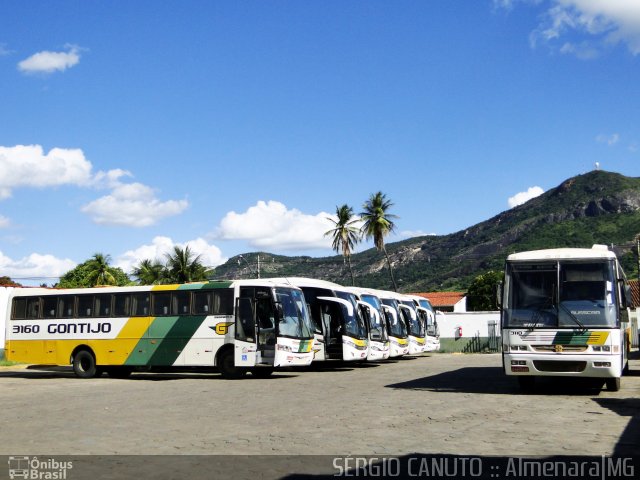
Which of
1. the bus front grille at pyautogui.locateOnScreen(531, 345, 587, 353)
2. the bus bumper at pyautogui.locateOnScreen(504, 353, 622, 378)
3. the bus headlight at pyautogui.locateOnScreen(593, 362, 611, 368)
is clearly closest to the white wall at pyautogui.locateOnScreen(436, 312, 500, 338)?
the bus bumper at pyautogui.locateOnScreen(504, 353, 622, 378)

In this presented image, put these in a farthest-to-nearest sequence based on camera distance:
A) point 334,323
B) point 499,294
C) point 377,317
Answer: point 377,317
point 334,323
point 499,294

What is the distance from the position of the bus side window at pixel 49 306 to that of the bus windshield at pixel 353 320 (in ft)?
33.8

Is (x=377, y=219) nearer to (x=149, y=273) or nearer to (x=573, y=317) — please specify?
(x=149, y=273)

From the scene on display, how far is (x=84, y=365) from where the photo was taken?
27.8 metres

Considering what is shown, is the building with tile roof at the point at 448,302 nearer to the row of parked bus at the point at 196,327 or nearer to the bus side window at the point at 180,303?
the row of parked bus at the point at 196,327

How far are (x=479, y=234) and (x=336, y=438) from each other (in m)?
169

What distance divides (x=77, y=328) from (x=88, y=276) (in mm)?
72174

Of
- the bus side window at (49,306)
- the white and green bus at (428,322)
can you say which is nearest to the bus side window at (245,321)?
the bus side window at (49,306)

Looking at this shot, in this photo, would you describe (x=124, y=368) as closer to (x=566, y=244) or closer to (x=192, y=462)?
(x=192, y=462)

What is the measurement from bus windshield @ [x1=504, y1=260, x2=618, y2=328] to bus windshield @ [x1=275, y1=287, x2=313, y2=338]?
29.0 feet

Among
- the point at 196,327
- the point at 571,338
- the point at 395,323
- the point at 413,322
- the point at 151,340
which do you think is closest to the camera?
the point at 571,338

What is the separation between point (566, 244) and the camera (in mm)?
123250

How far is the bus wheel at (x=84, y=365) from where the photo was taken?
27578mm

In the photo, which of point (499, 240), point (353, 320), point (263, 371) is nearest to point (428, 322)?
point (353, 320)
